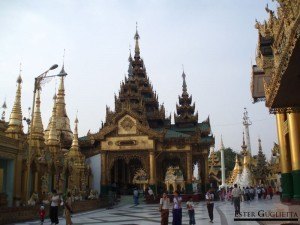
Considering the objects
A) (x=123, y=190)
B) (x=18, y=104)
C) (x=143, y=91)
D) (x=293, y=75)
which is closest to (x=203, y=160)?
(x=123, y=190)

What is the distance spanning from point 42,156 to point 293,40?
764 inches

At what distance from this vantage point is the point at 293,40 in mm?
6559

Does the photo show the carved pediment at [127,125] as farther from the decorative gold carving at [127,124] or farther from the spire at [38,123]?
the spire at [38,123]

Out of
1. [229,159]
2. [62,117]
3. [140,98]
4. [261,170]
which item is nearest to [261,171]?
[261,170]

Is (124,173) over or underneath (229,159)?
underneath

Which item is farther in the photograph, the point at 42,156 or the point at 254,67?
the point at 42,156

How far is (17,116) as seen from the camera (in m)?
22.9

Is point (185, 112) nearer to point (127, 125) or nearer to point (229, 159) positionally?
point (127, 125)

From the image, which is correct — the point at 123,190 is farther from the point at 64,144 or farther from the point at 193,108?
the point at 193,108

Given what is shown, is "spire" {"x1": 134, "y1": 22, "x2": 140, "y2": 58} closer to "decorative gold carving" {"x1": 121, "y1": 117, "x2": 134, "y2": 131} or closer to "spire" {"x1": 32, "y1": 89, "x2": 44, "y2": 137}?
"decorative gold carving" {"x1": 121, "y1": 117, "x2": 134, "y2": 131}

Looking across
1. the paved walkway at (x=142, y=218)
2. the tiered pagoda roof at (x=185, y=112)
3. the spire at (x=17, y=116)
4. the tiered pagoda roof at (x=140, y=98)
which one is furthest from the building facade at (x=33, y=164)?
the tiered pagoda roof at (x=185, y=112)

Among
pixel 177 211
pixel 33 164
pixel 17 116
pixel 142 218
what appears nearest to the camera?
pixel 177 211

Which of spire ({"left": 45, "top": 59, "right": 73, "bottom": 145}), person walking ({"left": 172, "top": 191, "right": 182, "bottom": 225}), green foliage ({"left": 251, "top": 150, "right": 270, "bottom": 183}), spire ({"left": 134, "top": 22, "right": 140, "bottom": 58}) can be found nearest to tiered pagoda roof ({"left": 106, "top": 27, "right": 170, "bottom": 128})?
spire ({"left": 134, "top": 22, "right": 140, "bottom": 58})

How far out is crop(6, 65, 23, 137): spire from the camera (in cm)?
2210
